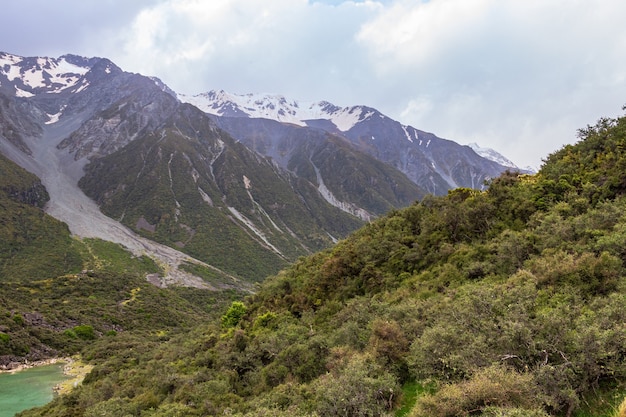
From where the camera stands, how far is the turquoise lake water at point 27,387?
152ft

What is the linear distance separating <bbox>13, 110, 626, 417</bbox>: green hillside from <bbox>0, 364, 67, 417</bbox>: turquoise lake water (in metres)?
8.78

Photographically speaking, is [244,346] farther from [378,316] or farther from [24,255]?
[24,255]

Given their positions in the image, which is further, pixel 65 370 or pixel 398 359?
pixel 65 370

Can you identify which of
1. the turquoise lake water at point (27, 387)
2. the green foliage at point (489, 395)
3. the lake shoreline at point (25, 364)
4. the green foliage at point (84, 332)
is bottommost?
the turquoise lake water at point (27, 387)

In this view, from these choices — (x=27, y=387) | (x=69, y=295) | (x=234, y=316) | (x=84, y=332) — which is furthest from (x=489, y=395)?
(x=69, y=295)

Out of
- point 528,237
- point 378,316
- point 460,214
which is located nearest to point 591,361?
point 378,316

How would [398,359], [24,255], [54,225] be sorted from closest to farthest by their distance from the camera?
[398,359] < [24,255] < [54,225]

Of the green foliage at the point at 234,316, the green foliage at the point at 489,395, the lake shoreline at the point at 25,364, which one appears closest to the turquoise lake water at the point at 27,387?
the lake shoreline at the point at 25,364

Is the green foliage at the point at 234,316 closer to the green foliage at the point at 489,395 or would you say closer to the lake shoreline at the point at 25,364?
the green foliage at the point at 489,395

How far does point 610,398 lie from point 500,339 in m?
3.40

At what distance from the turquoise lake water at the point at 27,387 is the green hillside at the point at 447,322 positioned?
346 inches

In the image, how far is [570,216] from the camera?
91.6 feet

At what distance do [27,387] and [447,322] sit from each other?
198 ft

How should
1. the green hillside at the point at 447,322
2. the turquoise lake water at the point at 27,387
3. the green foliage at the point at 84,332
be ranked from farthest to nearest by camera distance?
the green foliage at the point at 84,332 → the turquoise lake water at the point at 27,387 → the green hillside at the point at 447,322
